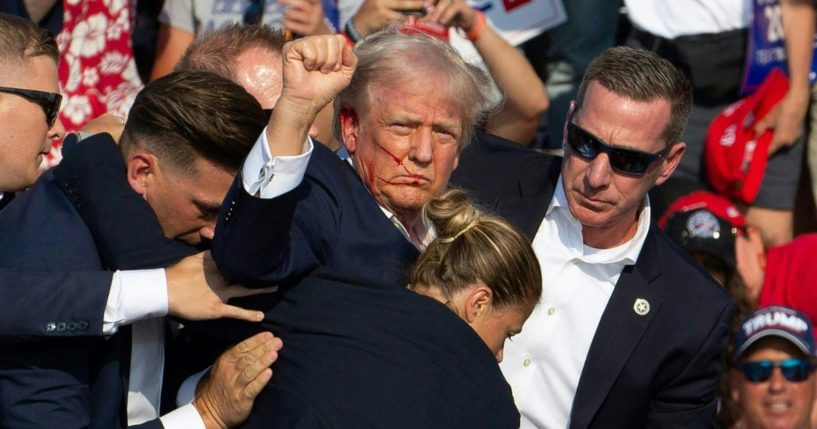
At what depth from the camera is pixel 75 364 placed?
3.27 meters

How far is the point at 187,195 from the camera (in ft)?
11.4

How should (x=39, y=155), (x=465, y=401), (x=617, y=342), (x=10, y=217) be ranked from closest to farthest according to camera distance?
(x=465, y=401) → (x=10, y=217) → (x=39, y=155) → (x=617, y=342)

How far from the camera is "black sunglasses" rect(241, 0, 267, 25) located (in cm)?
569

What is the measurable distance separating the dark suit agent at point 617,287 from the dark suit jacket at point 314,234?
94 cm

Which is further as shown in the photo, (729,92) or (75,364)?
(729,92)

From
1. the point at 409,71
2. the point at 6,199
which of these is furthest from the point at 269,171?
the point at 6,199

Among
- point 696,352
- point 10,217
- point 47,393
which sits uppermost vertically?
point 10,217

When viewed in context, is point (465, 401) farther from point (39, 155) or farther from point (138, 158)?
point (39, 155)

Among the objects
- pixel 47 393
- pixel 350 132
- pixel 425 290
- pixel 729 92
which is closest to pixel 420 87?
pixel 350 132

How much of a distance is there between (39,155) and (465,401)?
131 centimetres

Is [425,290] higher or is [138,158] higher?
[138,158]

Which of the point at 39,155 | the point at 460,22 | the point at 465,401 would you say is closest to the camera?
the point at 465,401

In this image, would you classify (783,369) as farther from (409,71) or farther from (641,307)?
(409,71)

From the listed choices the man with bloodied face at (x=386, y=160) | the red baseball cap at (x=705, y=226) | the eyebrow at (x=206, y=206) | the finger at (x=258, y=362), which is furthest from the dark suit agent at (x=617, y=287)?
the finger at (x=258, y=362)
